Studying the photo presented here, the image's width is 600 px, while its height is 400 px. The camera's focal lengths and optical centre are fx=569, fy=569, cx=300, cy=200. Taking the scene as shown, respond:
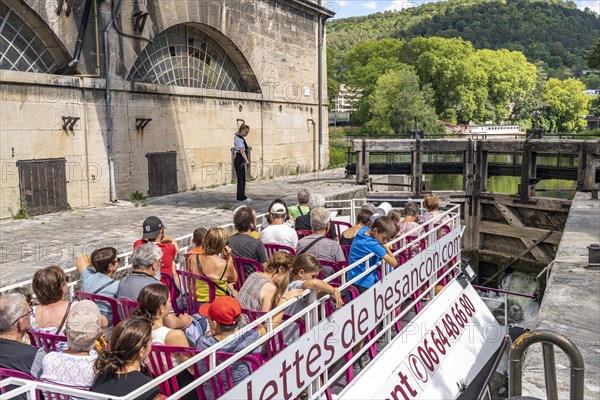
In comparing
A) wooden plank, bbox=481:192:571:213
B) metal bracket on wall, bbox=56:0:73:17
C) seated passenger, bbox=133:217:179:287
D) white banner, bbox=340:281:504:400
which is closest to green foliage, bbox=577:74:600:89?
wooden plank, bbox=481:192:571:213

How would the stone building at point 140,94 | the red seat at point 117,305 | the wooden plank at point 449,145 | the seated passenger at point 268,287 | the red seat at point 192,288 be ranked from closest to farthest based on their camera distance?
1. the red seat at point 117,305
2. the seated passenger at point 268,287
3. the red seat at point 192,288
4. the stone building at point 140,94
5. the wooden plank at point 449,145

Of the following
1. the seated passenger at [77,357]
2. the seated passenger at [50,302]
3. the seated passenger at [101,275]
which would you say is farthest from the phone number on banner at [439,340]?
the seated passenger at [77,357]

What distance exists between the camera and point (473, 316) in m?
8.18

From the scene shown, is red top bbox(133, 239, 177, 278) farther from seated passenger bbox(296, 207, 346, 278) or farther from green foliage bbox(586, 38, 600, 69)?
green foliage bbox(586, 38, 600, 69)

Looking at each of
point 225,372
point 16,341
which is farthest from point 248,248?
point 16,341

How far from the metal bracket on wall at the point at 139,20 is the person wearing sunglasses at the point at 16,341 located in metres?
11.3

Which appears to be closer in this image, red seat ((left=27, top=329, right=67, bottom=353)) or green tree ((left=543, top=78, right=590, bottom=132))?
red seat ((left=27, top=329, right=67, bottom=353))

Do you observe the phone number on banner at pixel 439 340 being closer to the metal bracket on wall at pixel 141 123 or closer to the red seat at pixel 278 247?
the red seat at pixel 278 247

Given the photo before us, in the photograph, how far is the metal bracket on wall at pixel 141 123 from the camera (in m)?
13.9

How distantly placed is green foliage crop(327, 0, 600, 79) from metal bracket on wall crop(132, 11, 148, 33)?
3696 inches

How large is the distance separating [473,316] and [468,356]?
1.26m

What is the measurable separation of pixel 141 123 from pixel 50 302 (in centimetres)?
1050

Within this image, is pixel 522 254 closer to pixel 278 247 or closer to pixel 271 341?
pixel 278 247

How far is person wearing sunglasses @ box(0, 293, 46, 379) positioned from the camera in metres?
3.28
